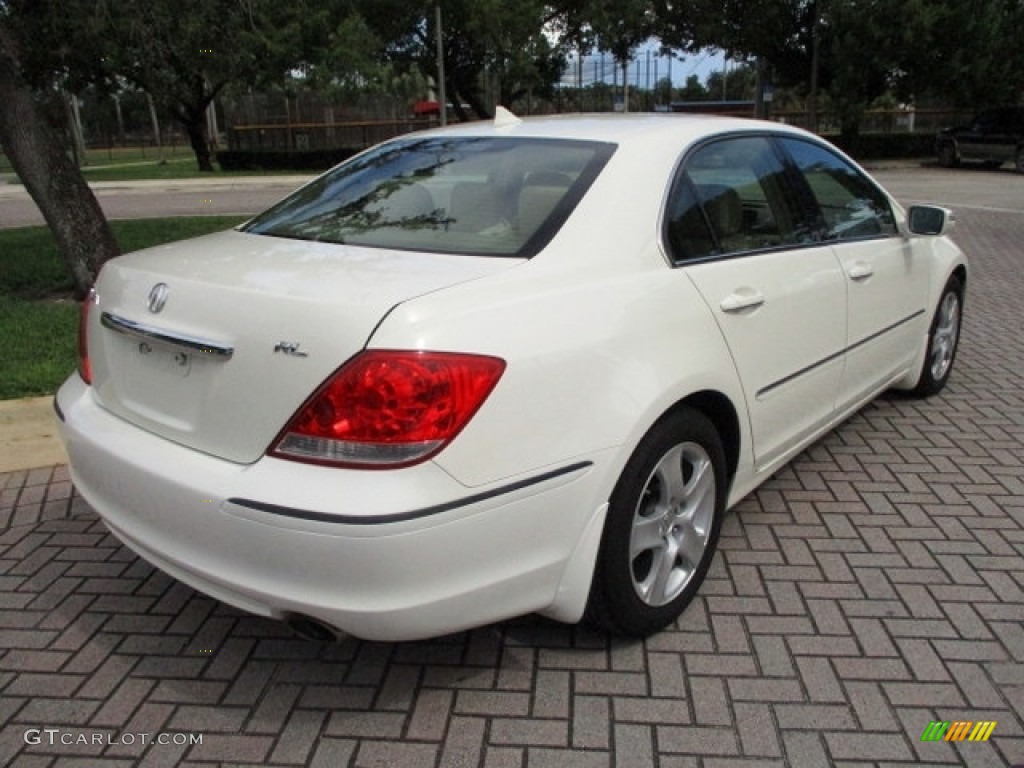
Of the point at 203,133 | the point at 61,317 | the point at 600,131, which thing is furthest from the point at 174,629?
the point at 203,133

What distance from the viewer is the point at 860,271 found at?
383 cm

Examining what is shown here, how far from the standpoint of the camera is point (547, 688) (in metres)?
2.62

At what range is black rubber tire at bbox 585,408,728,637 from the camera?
2551 mm

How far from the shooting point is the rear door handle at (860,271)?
3.76 meters

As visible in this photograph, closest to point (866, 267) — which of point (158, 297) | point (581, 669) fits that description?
point (581, 669)

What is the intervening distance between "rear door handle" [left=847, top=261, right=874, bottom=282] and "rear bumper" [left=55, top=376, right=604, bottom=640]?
1954mm

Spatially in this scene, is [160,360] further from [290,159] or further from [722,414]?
[290,159]

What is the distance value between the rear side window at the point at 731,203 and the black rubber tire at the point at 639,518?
1.87ft

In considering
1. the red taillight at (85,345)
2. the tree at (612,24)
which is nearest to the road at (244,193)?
the tree at (612,24)

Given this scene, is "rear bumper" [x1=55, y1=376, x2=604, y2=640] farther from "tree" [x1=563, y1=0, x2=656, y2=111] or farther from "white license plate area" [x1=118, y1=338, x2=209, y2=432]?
"tree" [x1=563, y1=0, x2=656, y2=111]

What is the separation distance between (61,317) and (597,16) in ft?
94.6

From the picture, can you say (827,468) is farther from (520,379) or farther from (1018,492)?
(520,379)

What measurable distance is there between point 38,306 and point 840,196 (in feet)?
19.9

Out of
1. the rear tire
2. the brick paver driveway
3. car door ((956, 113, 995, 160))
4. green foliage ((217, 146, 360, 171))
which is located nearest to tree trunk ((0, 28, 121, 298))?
the brick paver driveway
